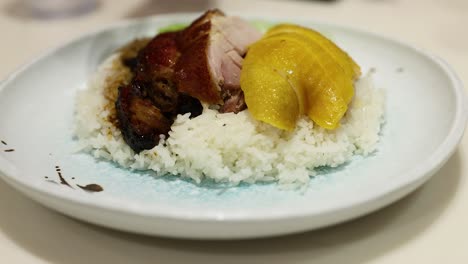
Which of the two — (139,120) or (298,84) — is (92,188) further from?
(298,84)

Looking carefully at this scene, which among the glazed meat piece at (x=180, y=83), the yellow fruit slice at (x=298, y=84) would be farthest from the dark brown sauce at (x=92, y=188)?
the yellow fruit slice at (x=298, y=84)

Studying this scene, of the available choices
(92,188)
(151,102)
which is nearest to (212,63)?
(151,102)

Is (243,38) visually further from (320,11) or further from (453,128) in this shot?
(320,11)

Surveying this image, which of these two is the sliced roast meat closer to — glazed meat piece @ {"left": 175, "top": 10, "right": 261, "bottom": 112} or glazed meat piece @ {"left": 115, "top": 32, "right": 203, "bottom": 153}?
glazed meat piece @ {"left": 115, "top": 32, "right": 203, "bottom": 153}

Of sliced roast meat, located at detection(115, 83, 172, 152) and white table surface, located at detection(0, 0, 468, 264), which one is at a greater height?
sliced roast meat, located at detection(115, 83, 172, 152)

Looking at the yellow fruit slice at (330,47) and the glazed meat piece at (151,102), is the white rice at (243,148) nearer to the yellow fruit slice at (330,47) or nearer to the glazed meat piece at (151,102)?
the glazed meat piece at (151,102)

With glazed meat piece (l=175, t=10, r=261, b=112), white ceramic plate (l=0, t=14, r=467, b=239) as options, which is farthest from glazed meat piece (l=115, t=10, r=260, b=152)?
white ceramic plate (l=0, t=14, r=467, b=239)
